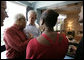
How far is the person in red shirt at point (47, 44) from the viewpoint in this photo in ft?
2.39

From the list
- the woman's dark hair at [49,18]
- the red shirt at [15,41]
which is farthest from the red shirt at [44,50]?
the red shirt at [15,41]

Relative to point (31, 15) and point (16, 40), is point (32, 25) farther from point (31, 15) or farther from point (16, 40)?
point (16, 40)

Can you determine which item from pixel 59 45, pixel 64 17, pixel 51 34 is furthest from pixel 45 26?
pixel 64 17

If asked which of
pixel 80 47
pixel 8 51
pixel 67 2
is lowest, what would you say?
pixel 8 51

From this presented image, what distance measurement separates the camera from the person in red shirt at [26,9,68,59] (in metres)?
0.73

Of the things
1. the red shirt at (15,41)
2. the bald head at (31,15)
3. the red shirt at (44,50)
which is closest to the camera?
the red shirt at (44,50)

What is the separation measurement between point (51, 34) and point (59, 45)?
0.11m

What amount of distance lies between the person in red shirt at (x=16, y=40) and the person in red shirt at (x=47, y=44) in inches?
13.5

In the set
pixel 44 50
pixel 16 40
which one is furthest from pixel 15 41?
pixel 44 50

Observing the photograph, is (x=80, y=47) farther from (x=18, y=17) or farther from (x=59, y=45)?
(x=18, y=17)

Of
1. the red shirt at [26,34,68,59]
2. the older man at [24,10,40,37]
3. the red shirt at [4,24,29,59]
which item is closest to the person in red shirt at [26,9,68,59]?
the red shirt at [26,34,68,59]

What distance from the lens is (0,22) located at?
645 millimetres

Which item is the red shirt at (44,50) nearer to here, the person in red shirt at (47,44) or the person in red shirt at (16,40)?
the person in red shirt at (47,44)

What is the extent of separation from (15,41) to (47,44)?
489 mm
